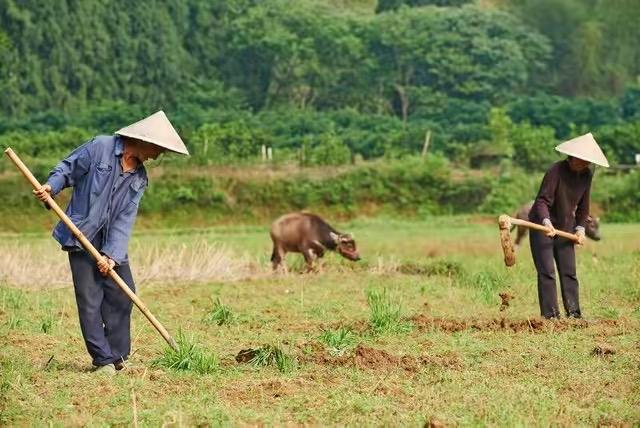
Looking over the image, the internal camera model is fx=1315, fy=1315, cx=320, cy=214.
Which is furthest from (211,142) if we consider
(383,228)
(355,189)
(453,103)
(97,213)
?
(97,213)

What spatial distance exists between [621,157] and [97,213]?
3879 cm

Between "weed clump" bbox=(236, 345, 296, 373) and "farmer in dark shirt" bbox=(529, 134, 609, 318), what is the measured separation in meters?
3.68

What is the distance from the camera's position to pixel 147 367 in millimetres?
8594

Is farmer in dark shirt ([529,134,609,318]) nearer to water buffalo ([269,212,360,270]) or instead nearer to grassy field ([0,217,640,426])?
grassy field ([0,217,640,426])

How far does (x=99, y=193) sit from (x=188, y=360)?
4.23 ft

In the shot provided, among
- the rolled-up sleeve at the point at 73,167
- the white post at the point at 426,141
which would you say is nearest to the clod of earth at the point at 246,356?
the rolled-up sleeve at the point at 73,167

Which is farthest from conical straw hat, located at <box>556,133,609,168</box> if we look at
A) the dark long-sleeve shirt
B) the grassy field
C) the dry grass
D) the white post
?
the white post

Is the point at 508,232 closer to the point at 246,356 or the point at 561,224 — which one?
the point at 561,224

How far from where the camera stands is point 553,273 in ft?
38.4

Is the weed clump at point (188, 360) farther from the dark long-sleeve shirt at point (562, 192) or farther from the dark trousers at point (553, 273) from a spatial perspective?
the dark long-sleeve shirt at point (562, 192)

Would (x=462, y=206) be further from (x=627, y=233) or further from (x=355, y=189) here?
(x=627, y=233)

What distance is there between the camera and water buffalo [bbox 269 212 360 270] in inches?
766

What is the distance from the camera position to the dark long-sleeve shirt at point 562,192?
11773 mm

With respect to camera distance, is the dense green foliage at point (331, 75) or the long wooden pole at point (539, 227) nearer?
the long wooden pole at point (539, 227)
